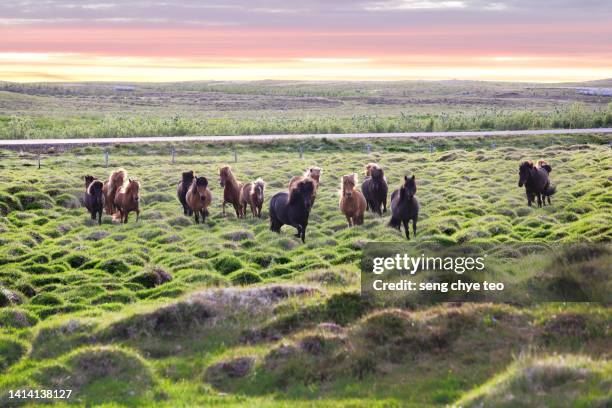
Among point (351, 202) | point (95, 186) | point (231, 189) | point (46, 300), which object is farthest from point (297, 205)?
point (46, 300)

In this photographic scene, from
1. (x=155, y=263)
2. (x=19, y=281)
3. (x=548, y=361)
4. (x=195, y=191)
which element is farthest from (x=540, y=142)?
(x=548, y=361)

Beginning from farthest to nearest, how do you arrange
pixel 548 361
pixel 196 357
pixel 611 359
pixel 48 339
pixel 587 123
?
pixel 587 123, pixel 48 339, pixel 196 357, pixel 611 359, pixel 548 361

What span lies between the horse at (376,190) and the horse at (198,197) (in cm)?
561

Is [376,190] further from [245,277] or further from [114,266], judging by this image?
→ [114,266]

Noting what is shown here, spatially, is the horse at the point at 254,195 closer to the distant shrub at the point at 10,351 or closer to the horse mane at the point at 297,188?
the horse mane at the point at 297,188

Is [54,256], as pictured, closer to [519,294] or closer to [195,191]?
[195,191]

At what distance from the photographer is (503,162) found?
4334 cm

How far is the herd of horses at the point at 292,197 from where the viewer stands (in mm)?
22781

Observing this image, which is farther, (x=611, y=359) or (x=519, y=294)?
(x=519, y=294)

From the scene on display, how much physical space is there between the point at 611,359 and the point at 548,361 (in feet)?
4.73

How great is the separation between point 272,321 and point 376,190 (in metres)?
13.1

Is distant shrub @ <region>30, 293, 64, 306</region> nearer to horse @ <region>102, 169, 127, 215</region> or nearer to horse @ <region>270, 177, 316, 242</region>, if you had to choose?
horse @ <region>270, 177, 316, 242</region>

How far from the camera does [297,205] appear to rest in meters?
23.1

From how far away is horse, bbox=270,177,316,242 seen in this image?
22703 mm
